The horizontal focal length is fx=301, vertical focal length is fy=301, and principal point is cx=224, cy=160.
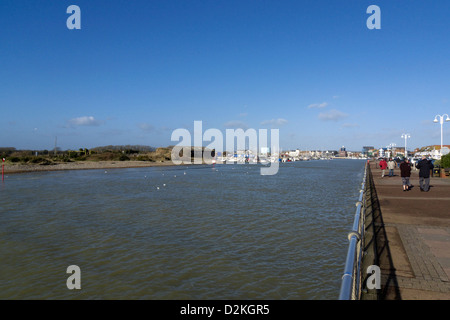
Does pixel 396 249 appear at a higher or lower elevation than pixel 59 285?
higher

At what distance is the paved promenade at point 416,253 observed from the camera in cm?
470

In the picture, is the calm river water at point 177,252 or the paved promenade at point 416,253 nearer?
the paved promenade at point 416,253

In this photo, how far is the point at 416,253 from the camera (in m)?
6.27

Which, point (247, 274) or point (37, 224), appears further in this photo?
point (37, 224)

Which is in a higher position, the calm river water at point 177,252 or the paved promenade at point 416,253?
the paved promenade at point 416,253

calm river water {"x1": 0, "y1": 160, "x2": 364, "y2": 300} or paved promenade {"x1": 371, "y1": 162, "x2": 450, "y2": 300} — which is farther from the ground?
paved promenade {"x1": 371, "y1": 162, "x2": 450, "y2": 300}

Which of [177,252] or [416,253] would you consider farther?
[177,252]

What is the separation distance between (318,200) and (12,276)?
50.9 ft

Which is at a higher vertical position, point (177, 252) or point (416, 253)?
point (416, 253)

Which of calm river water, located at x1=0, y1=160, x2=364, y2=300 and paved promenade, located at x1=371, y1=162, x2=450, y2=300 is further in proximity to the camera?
calm river water, located at x1=0, y1=160, x2=364, y2=300

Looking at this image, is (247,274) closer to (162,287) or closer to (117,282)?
(162,287)

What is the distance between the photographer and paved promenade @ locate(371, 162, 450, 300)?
4.70 m

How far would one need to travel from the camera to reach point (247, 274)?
702cm
